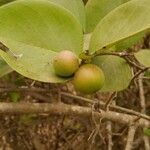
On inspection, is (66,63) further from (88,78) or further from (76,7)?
Result: (76,7)

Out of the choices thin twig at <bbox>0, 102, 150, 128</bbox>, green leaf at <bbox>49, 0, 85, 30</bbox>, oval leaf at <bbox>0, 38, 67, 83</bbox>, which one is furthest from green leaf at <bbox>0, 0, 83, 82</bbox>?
thin twig at <bbox>0, 102, 150, 128</bbox>

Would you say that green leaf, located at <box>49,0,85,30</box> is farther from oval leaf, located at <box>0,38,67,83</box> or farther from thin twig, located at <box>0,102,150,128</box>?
thin twig, located at <box>0,102,150,128</box>

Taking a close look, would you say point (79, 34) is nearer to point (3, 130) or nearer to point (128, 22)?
point (128, 22)

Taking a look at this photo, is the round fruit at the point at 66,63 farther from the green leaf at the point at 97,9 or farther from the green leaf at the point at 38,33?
the green leaf at the point at 97,9

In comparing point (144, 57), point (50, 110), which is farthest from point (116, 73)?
point (50, 110)

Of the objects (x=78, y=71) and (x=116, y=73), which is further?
(x=116, y=73)

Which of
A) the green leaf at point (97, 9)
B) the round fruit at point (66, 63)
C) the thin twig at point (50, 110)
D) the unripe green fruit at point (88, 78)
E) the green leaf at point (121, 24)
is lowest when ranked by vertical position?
the thin twig at point (50, 110)

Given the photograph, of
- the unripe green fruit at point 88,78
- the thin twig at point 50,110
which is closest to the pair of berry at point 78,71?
the unripe green fruit at point 88,78
